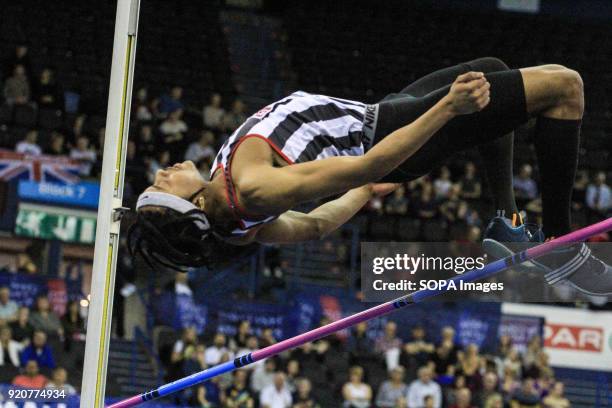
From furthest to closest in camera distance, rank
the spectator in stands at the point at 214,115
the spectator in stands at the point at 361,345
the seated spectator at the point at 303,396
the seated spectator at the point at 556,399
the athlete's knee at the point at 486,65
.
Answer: the spectator in stands at the point at 214,115, the spectator in stands at the point at 361,345, the seated spectator at the point at 556,399, the seated spectator at the point at 303,396, the athlete's knee at the point at 486,65

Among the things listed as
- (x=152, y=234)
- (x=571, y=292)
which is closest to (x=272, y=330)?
(x=571, y=292)

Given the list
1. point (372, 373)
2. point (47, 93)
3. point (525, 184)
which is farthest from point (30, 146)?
point (525, 184)

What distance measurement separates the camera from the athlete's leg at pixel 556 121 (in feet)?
15.1

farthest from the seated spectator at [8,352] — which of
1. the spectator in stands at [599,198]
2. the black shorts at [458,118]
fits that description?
the spectator in stands at [599,198]

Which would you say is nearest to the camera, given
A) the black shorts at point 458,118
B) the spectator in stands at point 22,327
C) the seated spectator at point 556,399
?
the black shorts at point 458,118

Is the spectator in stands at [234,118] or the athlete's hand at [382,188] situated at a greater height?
the spectator in stands at [234,118]

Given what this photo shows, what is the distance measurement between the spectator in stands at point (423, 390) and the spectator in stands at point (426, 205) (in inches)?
98.2

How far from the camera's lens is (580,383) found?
12664 mm

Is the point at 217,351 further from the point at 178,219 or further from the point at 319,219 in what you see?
the point at 178,219

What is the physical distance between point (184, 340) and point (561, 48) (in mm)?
8853

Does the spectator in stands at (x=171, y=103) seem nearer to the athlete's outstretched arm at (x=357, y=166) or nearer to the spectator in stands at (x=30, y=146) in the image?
the spectator in stands at (x=30, y=146)

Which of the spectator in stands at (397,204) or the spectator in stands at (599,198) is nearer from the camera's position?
the spectator in stands at (397,204)

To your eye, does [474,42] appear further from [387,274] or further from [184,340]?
[387,274]

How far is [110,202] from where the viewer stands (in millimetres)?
4992
